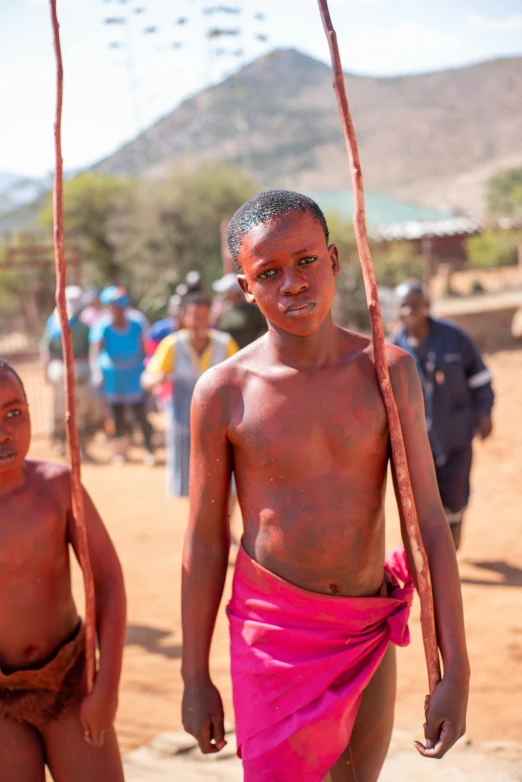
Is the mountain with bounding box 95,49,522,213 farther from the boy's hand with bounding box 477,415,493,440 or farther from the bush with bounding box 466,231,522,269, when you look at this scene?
the boy's hand with bounding box 477,415,493,440

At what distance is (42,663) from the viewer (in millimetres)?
2555

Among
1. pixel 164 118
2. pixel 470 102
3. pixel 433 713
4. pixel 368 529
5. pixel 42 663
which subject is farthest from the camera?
pixel 164 118

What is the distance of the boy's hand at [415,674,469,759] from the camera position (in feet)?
6.76

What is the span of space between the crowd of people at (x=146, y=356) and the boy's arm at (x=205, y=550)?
3812 mm

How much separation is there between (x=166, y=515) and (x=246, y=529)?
18.8 feet

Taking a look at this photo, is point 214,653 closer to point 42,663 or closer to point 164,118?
point 42,663

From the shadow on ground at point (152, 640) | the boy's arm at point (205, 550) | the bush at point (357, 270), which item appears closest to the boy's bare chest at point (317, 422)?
the boy's arm at point (205, 550)

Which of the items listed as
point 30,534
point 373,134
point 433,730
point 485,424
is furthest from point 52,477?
point 373,134

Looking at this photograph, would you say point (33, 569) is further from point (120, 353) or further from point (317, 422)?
point (120, 353)

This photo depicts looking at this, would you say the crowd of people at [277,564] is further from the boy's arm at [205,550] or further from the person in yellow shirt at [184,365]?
the person in yellow shirt at [184,365]

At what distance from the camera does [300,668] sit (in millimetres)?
2217

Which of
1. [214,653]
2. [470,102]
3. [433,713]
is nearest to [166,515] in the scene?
[214,653]

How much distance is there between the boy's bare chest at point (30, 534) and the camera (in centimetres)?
250

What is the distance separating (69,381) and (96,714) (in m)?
0.89
